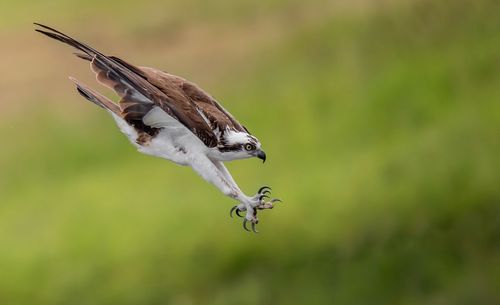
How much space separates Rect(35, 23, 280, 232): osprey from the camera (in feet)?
39.7

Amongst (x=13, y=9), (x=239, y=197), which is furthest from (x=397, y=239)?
(x=239, y=197)

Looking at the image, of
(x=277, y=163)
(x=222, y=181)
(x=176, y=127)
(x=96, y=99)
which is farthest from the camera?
(x=277, y=163)

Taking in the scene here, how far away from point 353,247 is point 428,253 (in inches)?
42.6

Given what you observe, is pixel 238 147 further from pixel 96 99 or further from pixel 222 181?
pixel 96 99

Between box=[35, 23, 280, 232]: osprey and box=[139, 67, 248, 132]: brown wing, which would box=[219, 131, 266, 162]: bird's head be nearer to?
box=[35, 23, 280, 232]: osprey

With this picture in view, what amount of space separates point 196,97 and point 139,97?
0.61m

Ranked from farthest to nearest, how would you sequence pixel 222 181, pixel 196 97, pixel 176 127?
pixel 196 97
pixel 176 127
pixel 222 181

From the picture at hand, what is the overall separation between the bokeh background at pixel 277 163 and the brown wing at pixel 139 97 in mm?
10717

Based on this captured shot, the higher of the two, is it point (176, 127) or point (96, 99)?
point (96, 99)

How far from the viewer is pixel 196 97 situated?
12711mm

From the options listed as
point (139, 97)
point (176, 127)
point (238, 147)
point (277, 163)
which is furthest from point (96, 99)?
point (277, 163)

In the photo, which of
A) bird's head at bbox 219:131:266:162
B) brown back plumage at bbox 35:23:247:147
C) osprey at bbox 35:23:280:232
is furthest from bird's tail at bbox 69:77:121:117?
bird's head at bbox 219:131:266:162

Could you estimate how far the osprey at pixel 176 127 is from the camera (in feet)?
39.7

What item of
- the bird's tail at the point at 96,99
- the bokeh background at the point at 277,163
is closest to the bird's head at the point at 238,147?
the bird's tail at the point at 96,99
